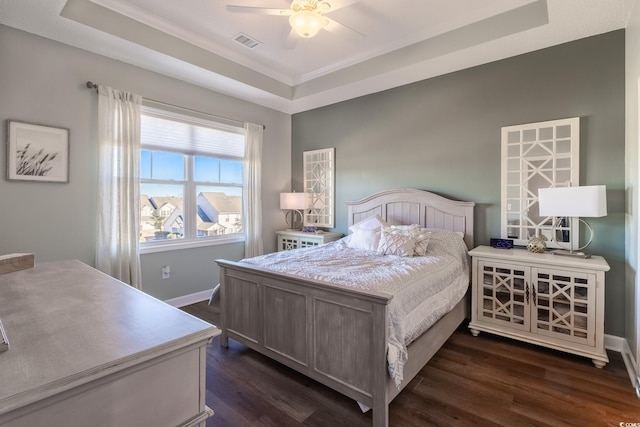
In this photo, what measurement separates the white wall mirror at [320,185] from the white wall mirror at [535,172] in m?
2.30

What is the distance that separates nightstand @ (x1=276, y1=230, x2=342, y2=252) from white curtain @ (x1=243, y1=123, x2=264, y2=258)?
0.40 m

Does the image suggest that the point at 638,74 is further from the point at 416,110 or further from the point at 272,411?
the point at 272,411

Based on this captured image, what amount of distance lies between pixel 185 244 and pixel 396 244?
258cm

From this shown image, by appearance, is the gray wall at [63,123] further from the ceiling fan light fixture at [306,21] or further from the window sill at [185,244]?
the ceiling fan light fixture at [306,21]

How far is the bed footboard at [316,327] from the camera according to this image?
5.78 ft

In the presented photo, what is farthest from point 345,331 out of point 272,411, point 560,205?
point 560,205

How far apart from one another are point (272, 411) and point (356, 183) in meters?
3.14

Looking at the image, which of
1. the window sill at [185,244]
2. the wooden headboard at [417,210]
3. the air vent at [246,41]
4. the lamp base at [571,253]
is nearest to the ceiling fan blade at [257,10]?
the air vent at [246,41]

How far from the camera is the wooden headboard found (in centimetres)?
341

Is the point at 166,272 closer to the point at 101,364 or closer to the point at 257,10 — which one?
the point at 257,10

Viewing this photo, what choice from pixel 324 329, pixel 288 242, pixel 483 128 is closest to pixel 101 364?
pixel 324 329

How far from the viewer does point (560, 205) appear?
256 centimetres

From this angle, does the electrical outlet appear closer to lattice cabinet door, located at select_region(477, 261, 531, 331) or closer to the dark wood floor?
the dark wood floor

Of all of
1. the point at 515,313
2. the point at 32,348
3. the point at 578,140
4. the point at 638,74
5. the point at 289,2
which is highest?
the point at 289,2
